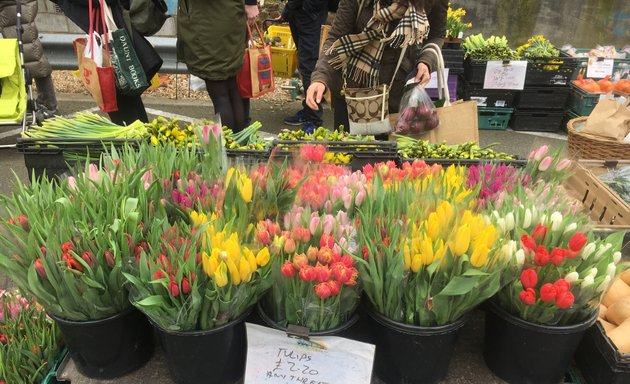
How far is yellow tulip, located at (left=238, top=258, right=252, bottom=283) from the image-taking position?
106 cm

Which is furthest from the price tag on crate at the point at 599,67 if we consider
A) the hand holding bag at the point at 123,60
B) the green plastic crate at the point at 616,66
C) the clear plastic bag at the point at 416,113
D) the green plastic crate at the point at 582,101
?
the hand holding bag at the point at 123,60

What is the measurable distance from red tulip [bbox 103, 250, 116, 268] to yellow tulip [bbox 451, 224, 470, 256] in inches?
30.0

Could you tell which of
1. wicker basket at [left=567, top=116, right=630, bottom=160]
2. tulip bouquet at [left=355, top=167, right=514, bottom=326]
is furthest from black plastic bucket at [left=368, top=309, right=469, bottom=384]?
wicker basket at [left=567, top=116, right=630, bottom=160]

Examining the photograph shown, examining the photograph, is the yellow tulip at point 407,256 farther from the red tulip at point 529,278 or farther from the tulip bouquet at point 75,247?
the tulip bouquet at point 75,247

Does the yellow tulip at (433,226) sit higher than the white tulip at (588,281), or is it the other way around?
the yellow tulip at (433,226)

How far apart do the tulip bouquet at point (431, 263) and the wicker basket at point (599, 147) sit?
2.43m

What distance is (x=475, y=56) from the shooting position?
529 centimetres

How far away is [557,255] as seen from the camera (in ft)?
3.67

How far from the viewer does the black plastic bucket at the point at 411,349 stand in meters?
1.15

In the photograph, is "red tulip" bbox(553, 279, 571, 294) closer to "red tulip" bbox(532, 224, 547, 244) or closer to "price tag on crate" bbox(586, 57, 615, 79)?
"red tulip" bbox(532, 224, 547, 244)

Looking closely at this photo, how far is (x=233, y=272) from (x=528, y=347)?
2.35ft

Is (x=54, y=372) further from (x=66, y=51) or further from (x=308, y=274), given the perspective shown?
(x=66, y=51)

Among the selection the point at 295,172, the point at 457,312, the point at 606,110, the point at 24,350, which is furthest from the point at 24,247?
the point at 606,110

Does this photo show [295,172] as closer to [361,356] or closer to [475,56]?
[361,356]
